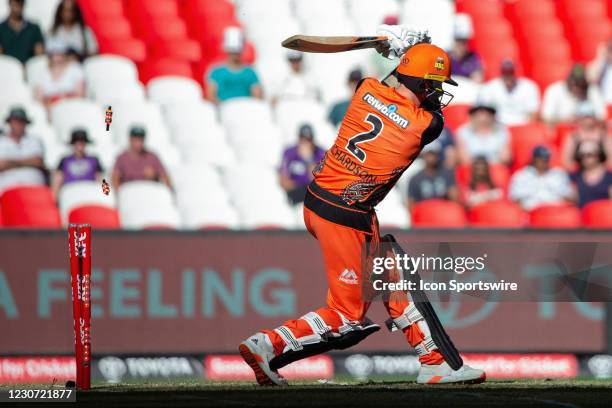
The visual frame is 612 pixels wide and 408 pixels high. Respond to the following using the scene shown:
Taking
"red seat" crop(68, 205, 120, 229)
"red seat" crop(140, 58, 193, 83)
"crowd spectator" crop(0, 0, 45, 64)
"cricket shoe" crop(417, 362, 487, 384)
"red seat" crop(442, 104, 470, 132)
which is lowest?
"cricket shoe" crop(417, 362, 487, 384)

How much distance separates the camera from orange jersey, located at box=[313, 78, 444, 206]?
786 centimetres

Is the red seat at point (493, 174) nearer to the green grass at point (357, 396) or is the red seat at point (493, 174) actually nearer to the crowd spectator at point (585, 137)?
the crowd spectator at point (585, 137)

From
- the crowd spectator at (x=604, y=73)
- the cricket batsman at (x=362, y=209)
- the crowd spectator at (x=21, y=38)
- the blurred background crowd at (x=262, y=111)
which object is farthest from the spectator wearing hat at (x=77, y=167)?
the crowd spectator at (x=604, y=73)

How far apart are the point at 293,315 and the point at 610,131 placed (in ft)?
15.9

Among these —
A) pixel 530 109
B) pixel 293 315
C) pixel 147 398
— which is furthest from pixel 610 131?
pixel 147 398

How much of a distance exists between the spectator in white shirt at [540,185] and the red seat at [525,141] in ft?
0.99

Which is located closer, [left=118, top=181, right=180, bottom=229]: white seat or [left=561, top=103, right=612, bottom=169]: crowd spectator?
[left=118, top=181, right=180, bottom=229]: white seat

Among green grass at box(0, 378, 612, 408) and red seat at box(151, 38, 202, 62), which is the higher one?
red seat at box(151, 38, 202, 62)

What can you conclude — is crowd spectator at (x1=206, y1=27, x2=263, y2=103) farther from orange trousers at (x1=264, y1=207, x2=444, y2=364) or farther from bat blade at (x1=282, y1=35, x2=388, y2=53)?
orange trousers at (x1=264, y1=207, x2=444, y2=364)

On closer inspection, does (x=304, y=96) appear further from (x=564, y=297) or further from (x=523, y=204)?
(x=564, y=297)

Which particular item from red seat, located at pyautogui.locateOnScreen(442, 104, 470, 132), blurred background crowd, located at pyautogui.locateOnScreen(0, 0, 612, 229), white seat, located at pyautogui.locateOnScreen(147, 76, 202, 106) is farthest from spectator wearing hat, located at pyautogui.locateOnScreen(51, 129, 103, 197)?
red seat, located at pyautogui.locateOnScreen(442, 104, 470, 132)

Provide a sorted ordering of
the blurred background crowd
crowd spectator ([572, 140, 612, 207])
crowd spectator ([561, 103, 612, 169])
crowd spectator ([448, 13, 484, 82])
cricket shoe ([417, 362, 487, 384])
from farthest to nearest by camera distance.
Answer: crowd spectator ([448, 13, 484, 82]) → crowd spectator ([561, 103, 612, 169]) → crowd spectator ([572, 140, 612, 207]) → the blurred background crowd → cricket shoe ([417, 362, 487, 384])

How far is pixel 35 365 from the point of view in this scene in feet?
36.5

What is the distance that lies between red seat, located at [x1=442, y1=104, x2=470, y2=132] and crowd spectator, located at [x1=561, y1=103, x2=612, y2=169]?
1.17 metres
